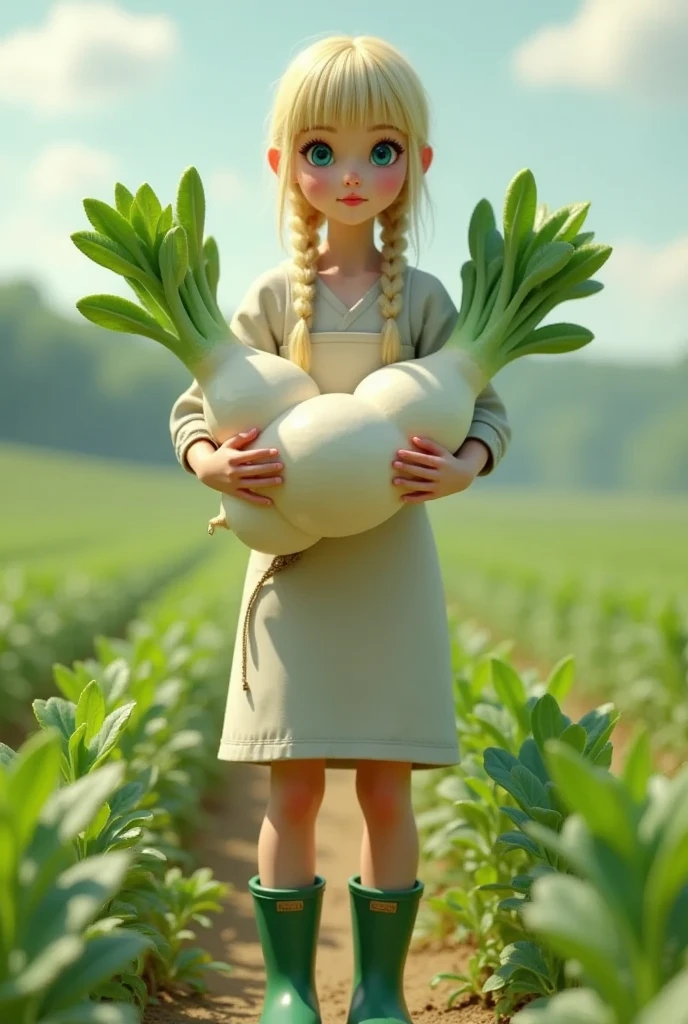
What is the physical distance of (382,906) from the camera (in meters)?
2.56

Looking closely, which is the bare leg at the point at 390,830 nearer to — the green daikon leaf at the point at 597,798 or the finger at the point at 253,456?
the finger at the point at 253,456

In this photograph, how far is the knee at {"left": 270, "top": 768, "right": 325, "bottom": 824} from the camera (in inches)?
103

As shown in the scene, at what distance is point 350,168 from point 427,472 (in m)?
0.74

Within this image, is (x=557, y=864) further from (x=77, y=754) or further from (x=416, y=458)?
(x=77, y=754)

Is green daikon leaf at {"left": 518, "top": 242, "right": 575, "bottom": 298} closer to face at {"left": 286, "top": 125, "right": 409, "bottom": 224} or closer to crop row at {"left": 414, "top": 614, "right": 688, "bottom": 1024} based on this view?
face at {"left": 286, "top": 125, "right": 409, "bottom": 224}

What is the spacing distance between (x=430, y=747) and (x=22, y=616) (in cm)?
471

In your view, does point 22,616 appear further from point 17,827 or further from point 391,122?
point 17,827

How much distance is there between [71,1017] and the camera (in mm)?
1480

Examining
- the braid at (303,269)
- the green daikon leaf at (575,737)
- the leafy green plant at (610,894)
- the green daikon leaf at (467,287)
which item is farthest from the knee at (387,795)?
the leafy green plant at (610,894)

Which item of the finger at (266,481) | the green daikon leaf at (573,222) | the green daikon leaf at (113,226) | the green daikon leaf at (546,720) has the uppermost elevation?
the green daikon leaf at (573,222)

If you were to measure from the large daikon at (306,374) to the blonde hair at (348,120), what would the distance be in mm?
158

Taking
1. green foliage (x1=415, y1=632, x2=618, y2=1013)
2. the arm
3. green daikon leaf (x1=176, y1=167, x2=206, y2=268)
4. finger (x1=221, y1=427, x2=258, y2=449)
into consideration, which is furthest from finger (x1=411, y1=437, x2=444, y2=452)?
green daikon leaf (x1=176, y1=167, x2=206, y2=268)

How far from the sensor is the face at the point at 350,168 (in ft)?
8.43

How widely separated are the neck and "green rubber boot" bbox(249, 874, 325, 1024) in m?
1.48
